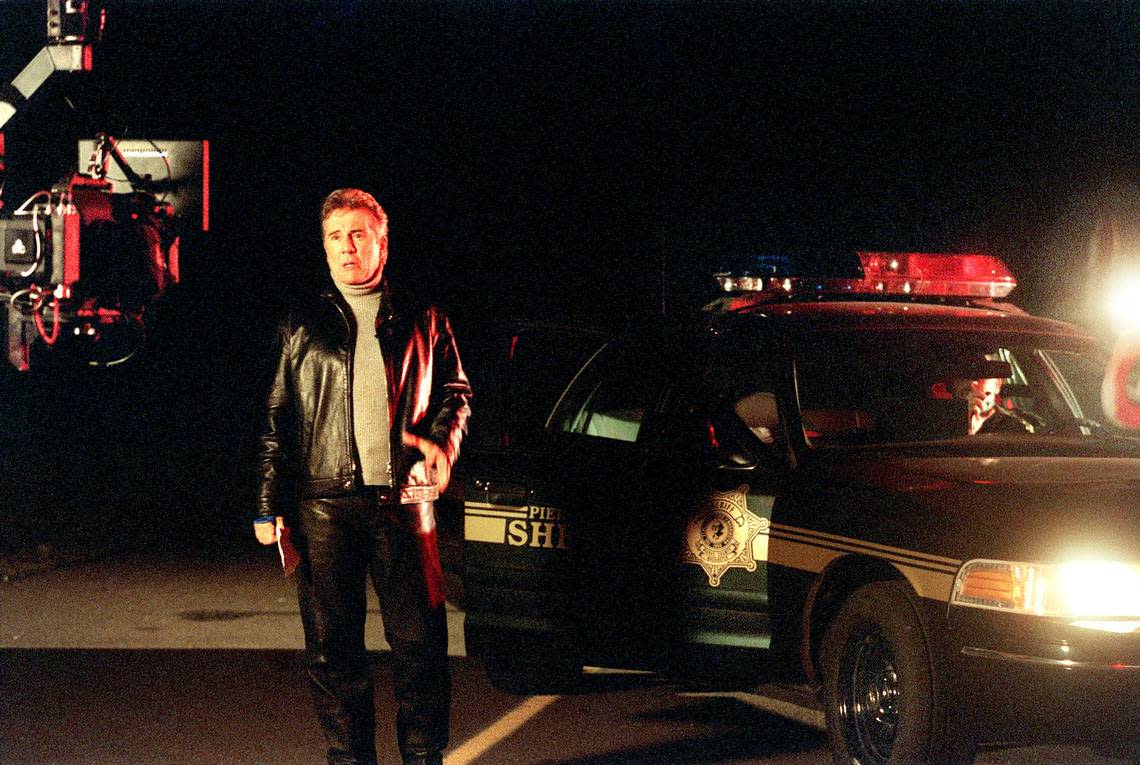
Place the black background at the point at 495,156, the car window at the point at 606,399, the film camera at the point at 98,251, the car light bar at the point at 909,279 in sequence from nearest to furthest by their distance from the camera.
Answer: the car window at the point at 606,399 → the car light bar at the point at 909,279 → the black background at the point at 495,156 → the film camera at the point at 98,251

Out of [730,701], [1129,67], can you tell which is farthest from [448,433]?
[1129,67]

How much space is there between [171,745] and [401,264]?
4639cm

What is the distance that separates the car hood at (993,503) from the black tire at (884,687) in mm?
218

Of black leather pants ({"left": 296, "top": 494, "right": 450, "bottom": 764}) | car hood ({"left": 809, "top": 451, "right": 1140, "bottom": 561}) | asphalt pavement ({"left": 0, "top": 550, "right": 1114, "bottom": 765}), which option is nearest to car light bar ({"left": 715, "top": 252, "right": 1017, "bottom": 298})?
car hood ({"left": 809, "top": 451, "right": 1140, "bottom": 561})

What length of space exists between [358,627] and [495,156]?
47777mm

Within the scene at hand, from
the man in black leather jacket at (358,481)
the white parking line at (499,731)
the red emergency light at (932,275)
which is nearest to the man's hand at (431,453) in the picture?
the man in black leather jacket at (358,481)

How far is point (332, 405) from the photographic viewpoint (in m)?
5.69

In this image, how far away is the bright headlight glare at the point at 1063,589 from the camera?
4.89m

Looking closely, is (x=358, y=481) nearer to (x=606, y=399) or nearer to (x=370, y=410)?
(x=370, y=410)

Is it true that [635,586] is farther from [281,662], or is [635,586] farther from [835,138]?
[835,138]

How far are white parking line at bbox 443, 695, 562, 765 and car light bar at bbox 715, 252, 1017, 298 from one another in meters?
1.91

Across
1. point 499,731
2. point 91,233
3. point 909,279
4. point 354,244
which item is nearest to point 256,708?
point 499,731

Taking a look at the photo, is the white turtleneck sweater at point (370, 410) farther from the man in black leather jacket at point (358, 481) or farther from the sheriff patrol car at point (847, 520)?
the sheriff patrol car at point (847, 520)

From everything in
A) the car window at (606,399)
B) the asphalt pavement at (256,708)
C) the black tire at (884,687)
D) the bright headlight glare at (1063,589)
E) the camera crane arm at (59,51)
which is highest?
the camera crane arm at (59,51)
